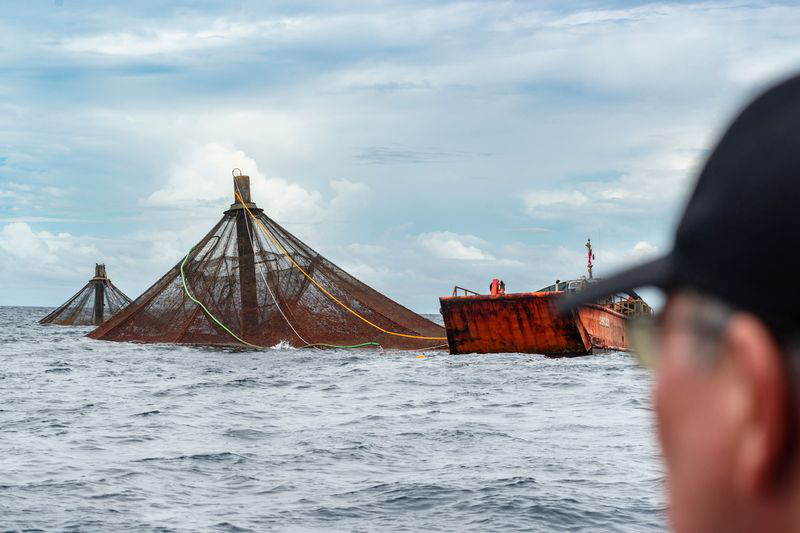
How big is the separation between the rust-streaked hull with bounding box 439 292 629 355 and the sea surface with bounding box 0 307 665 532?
292cm

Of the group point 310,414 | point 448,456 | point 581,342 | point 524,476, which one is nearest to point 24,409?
point 310,414

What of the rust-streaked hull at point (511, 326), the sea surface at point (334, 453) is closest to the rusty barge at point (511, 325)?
the rust-streaked hull at point (511, 326)

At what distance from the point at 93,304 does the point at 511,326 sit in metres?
45.4

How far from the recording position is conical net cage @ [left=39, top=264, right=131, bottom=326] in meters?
60.7

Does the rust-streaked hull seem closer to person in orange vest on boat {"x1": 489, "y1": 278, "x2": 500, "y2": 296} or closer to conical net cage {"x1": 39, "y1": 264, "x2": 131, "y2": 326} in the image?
person in orange vest on boat {"x1": 489, "y1": 278, "x2": 500, "y2": 296}

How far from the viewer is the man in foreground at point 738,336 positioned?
1.97ft

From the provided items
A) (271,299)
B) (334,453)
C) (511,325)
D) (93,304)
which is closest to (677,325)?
(334,453)

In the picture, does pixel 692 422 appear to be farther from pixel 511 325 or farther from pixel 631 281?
pixel 511 325

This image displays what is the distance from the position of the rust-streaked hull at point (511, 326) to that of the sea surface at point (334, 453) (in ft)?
9.58

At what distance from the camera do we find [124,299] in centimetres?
6350

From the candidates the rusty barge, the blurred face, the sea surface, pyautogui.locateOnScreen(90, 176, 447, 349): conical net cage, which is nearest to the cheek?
the blurred face

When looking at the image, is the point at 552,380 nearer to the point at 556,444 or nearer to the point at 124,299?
the point at 556,444

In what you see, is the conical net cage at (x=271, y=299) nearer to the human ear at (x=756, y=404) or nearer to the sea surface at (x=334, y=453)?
the sea surface at (x=334, y=453)

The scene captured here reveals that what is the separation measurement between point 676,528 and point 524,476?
29.0 feet
